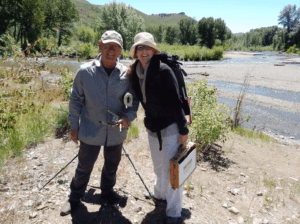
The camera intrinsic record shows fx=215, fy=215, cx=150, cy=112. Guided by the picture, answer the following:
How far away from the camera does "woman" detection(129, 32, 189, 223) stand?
2.23 meters

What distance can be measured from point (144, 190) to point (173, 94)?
5.95 ft

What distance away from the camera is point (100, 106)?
246 centimetres

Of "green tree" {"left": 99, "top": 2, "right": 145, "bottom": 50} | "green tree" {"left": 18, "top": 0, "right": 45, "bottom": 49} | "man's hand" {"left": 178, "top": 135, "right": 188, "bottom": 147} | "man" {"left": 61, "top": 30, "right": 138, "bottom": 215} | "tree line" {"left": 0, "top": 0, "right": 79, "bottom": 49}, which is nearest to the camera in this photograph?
"man" {"left": 61, "top": 30, "right": 138, "bottom": 215}

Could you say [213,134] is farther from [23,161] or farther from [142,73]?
[23,161]

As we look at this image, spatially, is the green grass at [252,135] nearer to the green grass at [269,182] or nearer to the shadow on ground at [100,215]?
the green grass at [269,182]

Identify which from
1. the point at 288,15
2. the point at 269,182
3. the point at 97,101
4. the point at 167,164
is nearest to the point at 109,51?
the point at 97,101

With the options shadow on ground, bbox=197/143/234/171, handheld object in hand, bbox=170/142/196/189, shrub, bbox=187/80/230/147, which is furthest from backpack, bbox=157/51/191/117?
shadow on ground, bbox=197/143/234/171

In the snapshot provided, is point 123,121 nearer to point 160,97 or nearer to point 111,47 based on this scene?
point 160,97

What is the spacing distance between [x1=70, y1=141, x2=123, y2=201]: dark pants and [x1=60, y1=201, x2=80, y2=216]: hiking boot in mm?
62

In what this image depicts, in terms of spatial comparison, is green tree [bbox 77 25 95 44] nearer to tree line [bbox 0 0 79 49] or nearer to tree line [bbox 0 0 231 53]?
tree line [bbox 0 0 231 53]

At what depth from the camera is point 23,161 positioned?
3832 millimetres

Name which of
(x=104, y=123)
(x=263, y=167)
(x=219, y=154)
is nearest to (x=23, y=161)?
(x=104, y=123)

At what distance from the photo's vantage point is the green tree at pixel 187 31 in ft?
281

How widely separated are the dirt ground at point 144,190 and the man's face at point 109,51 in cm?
192
